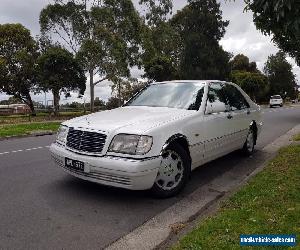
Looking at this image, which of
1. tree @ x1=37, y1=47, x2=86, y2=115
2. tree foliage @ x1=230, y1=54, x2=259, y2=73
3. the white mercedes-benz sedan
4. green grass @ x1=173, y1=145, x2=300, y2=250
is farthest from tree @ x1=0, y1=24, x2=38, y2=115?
tree foliage @ x1=230, y1=54, x2=259, y2=73

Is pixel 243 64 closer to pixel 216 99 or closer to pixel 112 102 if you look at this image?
pixel 112 102

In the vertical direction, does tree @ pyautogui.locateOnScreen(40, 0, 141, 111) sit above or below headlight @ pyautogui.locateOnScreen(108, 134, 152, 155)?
above

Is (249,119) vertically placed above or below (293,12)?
below

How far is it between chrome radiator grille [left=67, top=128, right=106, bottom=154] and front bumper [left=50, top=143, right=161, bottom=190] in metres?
0.12

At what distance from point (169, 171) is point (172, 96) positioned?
1673 mm

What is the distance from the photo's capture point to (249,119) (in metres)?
8.28

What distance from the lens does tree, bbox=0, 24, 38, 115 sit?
98.6ft

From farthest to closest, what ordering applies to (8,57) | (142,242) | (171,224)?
(8,57)
(171,224)
(142,242)

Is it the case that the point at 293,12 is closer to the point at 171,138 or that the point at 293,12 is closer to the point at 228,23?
the point at 171,138

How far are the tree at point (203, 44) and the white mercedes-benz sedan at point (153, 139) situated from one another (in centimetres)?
4056

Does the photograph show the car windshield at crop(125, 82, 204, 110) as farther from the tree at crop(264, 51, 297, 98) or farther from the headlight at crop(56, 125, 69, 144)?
the tree at crop(264, 51, 297, 98)

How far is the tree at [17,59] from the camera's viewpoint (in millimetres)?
30062

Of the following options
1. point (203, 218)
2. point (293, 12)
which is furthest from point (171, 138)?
point (293, 12)

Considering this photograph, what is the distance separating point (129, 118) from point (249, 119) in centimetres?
357
